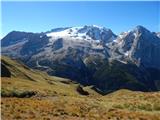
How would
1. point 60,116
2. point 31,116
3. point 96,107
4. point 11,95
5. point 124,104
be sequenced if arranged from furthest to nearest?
point 11,95
point 124,104
point 96,107
point 60,116
point 31,116

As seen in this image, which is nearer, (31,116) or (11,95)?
(31,116)

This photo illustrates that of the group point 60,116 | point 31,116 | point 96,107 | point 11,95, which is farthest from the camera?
point 11,95

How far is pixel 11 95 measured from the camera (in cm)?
5803

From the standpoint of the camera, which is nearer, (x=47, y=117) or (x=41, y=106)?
(x=47, y=117)

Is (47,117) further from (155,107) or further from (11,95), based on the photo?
(11,95)

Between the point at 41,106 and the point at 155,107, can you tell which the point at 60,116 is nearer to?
the point at 41,106

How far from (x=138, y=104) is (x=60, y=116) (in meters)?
17.4

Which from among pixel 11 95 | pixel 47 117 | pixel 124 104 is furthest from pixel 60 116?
pixel 11 95

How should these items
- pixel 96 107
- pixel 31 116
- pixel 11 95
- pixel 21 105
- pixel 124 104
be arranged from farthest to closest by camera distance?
pixel 11 95 → pixel 124 104 → pixel 96 107 → pixel 21 105 → pixel 31 116

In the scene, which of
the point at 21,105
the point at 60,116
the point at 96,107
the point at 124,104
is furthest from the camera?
the point at 124,104

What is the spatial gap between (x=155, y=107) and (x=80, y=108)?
1215 cm

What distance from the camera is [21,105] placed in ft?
140

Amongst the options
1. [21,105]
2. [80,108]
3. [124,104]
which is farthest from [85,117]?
[124,104]

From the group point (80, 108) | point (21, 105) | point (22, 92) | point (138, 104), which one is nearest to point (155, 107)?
point (138, 104)
